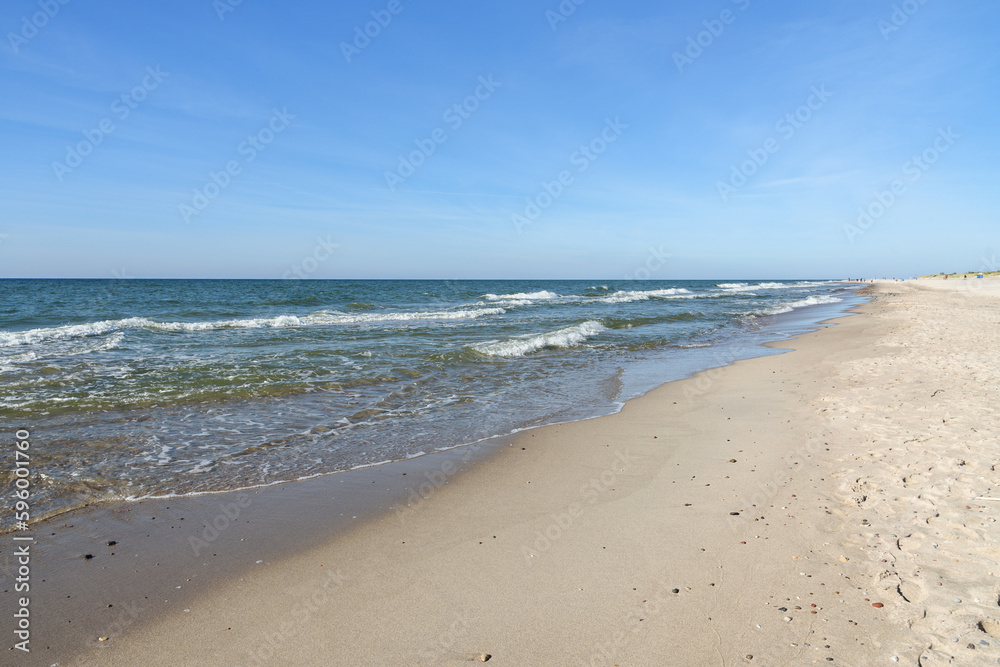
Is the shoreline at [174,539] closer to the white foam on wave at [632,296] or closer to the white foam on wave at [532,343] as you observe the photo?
the white foam on wave at [532,343]

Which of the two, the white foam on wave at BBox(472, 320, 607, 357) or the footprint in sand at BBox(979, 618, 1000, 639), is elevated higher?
the footprint in sand at BBox(979, 618, 1000, 639)

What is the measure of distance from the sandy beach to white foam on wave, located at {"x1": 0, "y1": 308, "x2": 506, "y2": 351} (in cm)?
1350

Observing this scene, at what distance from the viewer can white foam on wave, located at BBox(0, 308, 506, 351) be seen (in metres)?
16.2

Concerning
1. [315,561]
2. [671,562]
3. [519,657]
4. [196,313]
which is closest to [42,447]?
[315,561]

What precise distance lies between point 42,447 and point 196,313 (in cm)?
2257

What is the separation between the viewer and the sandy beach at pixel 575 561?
2.76m

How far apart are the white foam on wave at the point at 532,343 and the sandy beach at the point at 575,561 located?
7.90 m

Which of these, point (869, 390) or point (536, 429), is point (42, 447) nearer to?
point (536, 429)

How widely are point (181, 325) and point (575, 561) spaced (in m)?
20.9

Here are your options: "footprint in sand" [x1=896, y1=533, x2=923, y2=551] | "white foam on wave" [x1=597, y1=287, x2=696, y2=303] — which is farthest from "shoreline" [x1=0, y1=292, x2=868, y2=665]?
"white foam on wave" [x1=597, y1=287, x2=696, y2=303]

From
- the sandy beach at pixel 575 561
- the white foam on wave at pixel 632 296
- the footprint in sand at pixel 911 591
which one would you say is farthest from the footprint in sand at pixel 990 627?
the white foam on wave at pixel 632 296

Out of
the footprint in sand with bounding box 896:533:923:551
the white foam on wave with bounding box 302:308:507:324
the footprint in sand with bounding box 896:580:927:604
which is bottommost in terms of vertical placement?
the footprint in sand with bounding box 896:580:927:604

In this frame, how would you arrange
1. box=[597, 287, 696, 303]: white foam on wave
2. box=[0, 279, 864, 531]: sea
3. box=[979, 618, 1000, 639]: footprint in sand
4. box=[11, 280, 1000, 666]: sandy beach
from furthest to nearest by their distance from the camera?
box=[597, 287, 696, 303]: white foam on wave
box=[0, 279, 864, 531]: sea
box=[11, 280, 1000, 666]: sandy beach
box=[979, 618, 1000, 639]: footprint in sand

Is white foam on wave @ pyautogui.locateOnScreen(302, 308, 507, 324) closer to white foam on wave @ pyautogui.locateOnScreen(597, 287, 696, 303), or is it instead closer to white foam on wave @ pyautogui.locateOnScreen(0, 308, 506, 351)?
white foam on wave @ pyautogui.locateOnScreen(0, 308, 506, 351)
